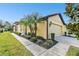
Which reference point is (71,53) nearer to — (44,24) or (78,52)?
(78,52)

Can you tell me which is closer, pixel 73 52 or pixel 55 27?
pixel 73 52

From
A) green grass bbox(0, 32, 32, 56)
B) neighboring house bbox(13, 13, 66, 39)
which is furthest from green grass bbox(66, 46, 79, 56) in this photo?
green grass bbox(0, 32, 32, 56)

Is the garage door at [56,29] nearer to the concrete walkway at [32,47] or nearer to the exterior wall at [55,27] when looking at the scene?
the exterior wall at [55,27]

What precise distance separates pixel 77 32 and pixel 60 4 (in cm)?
45

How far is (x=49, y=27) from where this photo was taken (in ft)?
8.54

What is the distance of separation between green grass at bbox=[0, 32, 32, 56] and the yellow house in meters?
0.31

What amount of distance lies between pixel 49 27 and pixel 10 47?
613mm

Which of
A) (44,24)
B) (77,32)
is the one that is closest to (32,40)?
(44,24)

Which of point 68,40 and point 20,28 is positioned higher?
point 20,28

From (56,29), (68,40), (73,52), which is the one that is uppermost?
(56,29)

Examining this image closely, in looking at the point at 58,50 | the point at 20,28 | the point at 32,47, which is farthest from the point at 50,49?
the point at 20,28

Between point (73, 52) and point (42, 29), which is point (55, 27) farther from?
point (73, 52)

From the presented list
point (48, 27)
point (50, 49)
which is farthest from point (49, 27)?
point (50, 49)

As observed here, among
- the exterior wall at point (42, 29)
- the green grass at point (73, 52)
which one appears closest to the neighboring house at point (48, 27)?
the exterior wall at point (42, 29)
